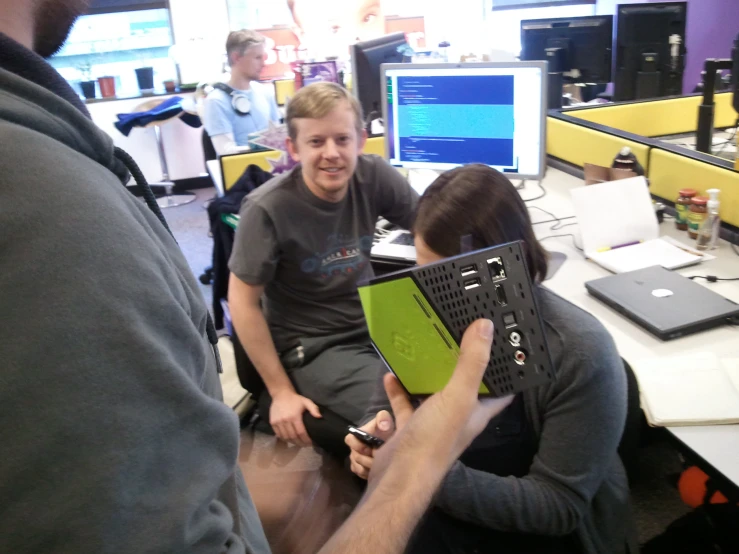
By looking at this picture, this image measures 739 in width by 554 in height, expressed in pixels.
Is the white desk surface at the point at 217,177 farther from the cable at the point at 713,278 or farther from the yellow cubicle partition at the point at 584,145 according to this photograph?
the cable at the point at 713,278

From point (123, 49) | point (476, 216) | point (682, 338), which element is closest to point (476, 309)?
point (476, 216)

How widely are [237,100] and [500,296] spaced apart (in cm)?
359

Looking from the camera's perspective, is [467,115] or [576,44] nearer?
[467,115]

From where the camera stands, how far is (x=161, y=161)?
5.55 meters

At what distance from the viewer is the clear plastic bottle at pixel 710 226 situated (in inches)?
68.2

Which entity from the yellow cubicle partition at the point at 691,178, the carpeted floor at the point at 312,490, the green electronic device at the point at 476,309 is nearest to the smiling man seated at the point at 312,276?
the carpeted floor at the point at 312,490

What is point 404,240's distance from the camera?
201cm

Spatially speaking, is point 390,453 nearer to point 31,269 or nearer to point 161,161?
point 31,269

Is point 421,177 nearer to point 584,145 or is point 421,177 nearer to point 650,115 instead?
point 584,145

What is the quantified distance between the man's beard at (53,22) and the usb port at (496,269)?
0.48m

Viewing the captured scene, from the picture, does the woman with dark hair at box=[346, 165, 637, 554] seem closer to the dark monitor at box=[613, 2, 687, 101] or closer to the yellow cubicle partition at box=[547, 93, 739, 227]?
the yellow cubicle partition at box=[547, 93, 739, 227]

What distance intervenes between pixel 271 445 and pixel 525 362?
1.30m

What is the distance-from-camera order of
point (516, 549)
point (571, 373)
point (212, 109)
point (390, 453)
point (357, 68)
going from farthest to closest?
point (212, 109) → point (357, 68) → point (516, 549) → point (571, 373) → point (390, 453)

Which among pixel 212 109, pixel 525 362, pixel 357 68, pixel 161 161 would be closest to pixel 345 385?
pixel 525 362
